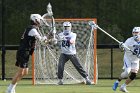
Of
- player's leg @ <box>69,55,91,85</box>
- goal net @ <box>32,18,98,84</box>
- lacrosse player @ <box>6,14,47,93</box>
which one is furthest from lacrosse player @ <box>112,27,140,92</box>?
lacrosse player @ <box>6,14,47,93</box>

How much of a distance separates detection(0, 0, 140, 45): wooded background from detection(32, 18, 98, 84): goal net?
68.7 inches

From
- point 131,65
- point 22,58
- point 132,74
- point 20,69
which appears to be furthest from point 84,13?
point 20,69

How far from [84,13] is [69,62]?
2.36 meters

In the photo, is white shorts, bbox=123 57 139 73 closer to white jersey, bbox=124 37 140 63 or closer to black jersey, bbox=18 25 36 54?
white jersey, bbox=124 37 140 63

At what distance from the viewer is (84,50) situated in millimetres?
17094

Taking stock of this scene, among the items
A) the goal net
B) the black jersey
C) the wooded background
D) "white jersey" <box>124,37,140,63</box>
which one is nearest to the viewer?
the black jersey

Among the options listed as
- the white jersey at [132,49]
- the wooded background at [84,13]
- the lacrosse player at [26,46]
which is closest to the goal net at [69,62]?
the wooded background at [84,13]

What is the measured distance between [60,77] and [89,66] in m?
1.21

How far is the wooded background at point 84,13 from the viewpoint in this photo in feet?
62.0

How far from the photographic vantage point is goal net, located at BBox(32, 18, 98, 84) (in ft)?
55.4

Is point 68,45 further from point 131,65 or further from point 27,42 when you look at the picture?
point 27,42

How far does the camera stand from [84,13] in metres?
19.1

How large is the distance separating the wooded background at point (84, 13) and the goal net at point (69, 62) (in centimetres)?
174

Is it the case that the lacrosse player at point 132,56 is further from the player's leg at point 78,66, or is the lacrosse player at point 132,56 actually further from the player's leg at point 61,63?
the player's leg at point 61,63
